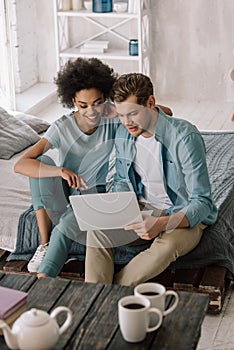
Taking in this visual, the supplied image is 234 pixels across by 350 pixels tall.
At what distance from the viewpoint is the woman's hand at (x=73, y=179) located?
3.21m

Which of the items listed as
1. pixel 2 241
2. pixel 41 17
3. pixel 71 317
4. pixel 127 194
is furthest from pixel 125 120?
pixel 41 17

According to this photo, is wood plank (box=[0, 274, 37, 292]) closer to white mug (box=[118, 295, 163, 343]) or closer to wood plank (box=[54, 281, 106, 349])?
wood plank (box=[54, 281, 106, 349])

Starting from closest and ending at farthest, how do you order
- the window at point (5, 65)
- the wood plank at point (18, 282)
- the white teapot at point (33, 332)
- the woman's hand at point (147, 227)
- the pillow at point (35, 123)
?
1. the white teapot at point (33, 332)
2. the wood plank at point (18, 282)
3. the woman's hand at point (147, 227)
4. the pillow at point (35, 123)
5. the window at point (5, 65)

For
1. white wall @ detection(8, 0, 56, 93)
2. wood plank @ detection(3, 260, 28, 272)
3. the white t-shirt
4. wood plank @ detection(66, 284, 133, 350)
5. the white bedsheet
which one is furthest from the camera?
white wall @ detection(8, 0, 56, 93)

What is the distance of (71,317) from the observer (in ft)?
7.13

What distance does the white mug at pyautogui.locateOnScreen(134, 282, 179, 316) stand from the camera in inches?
85.0

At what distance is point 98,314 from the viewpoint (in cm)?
229

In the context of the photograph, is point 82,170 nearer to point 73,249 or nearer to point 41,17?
point 73,249

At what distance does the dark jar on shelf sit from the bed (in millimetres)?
2126

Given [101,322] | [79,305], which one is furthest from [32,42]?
→ [101,322]

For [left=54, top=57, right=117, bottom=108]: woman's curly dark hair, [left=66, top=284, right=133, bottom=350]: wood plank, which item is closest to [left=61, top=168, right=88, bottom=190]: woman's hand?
[left=54, top=57, right=117, bottom=108]: woman's curly dark hair

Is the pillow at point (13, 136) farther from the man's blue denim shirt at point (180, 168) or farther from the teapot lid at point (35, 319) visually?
the teapot lid at point (35, 319)

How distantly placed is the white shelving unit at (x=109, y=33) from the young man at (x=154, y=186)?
2826 millimetres

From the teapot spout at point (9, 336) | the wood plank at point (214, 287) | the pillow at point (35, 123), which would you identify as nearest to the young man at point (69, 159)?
the wood plank at point (214, 287)
